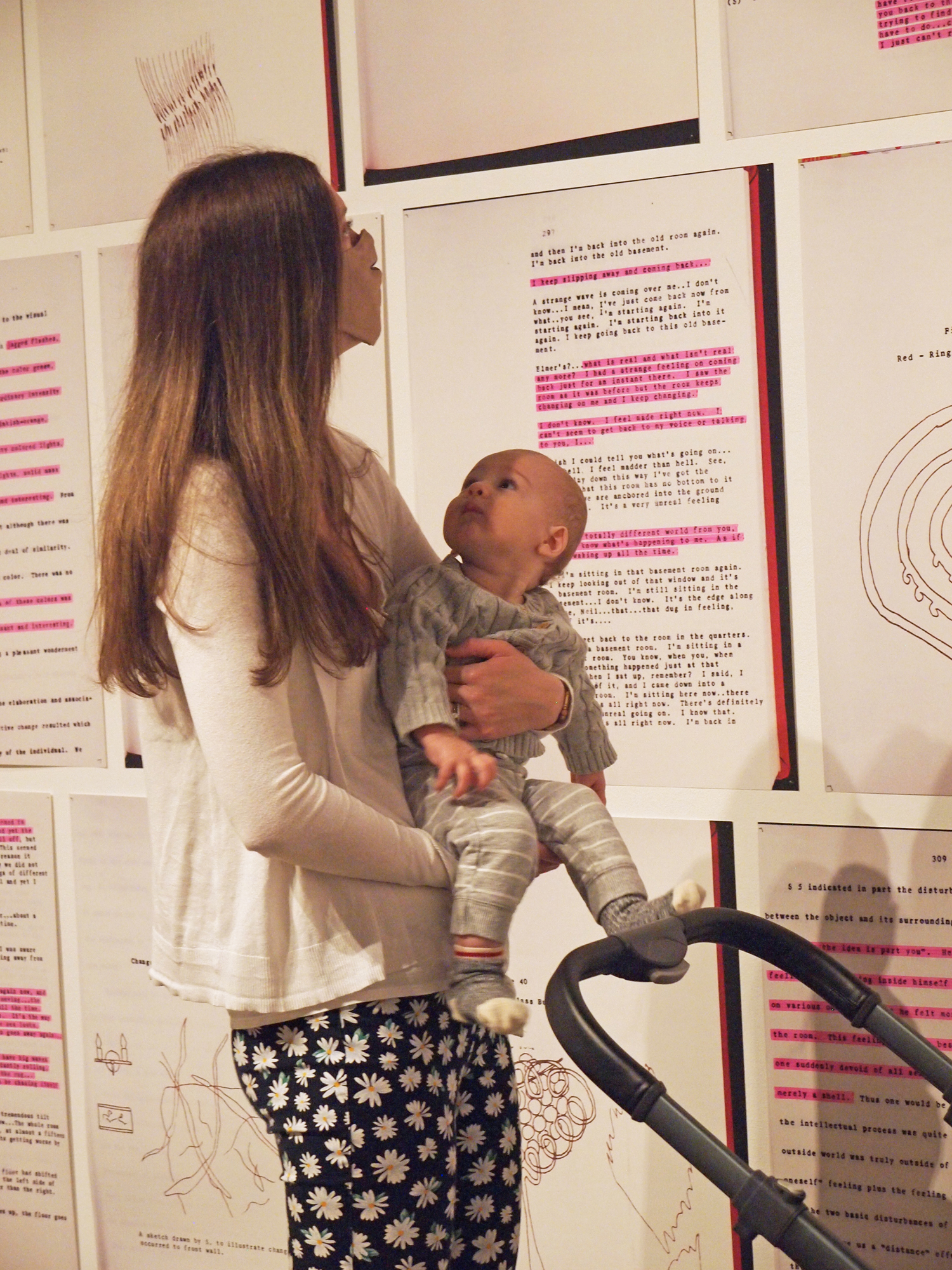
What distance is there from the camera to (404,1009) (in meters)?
1.16

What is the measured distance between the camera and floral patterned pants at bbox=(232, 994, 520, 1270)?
3.63 feet

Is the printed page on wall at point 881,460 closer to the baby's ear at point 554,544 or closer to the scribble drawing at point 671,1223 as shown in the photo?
the baby's ear at point 554,544

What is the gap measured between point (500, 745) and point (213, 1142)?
1408 mm

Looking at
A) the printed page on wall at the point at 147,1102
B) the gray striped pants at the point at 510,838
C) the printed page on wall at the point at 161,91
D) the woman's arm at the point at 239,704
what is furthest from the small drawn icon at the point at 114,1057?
Answer: the printed page on wall at the point at 161,91

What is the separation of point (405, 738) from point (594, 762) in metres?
0.39

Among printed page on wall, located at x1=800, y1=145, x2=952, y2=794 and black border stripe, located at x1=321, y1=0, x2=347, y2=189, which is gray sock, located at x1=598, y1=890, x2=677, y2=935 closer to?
printed page on wall, located at x1=800, y1=145, x2=952, y2=794

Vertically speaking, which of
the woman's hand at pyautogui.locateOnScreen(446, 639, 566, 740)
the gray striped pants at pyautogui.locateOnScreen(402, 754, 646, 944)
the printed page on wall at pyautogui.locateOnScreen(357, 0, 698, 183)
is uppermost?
the printed page on wall at pyautogui.locateOnScreen(357, 0, 698, 183)

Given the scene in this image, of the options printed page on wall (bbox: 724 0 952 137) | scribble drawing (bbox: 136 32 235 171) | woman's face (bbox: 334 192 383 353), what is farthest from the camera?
scribble drawing (bbox: 136 32 235 171)

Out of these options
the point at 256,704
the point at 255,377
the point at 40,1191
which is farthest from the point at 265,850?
the point at 40,1191

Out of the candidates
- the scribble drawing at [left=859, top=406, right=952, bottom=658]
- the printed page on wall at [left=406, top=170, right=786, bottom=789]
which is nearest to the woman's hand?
the printed page on wall at [left=406, top=170, right=786, bottom=789]

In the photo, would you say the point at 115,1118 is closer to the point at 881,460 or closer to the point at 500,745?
the point at 500,745

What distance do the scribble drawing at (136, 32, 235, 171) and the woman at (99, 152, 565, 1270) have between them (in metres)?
1.17

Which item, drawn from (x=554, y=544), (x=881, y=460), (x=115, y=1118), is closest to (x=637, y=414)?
(x=881, y=460)

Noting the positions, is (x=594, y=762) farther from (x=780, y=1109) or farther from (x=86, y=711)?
(x=86, y=711)
